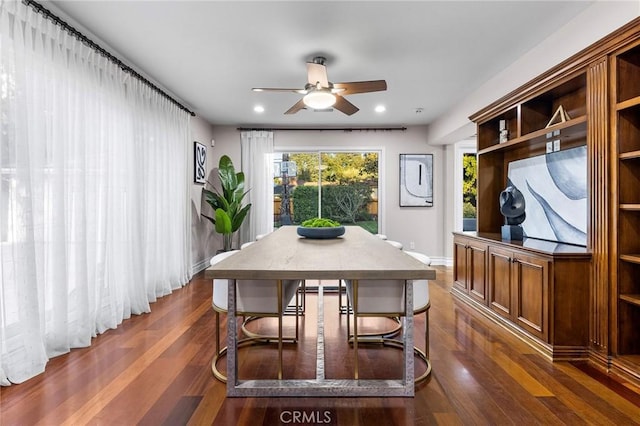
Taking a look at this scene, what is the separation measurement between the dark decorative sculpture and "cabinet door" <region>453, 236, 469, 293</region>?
561 millimetres

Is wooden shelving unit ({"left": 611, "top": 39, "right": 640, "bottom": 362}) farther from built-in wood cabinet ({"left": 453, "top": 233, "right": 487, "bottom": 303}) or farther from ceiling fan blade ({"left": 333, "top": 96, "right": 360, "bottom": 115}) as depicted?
ceiling fan blade ({"left": 333, "top": 96, "right": 360, "bottom": 115})

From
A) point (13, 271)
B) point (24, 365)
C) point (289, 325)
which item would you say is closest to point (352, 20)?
point (289, 325)

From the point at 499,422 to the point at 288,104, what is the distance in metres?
4.23

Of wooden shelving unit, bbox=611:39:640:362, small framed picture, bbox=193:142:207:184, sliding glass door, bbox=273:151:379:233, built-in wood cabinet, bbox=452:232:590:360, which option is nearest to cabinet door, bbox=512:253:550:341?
built-in wood cabinet, bbox=452:232:590:360

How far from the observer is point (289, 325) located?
3.15 meters

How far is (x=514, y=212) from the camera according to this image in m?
3.36

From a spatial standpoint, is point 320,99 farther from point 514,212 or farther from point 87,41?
point 514,212

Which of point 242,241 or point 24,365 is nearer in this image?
point 24,365

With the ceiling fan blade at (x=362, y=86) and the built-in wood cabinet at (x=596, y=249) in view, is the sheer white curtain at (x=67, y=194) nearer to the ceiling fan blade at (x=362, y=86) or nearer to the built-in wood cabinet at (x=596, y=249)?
the ceiling fan blade at (x=362, y=86)

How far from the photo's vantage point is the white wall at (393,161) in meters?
6.20

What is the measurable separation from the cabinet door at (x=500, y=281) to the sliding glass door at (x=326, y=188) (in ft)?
10.3

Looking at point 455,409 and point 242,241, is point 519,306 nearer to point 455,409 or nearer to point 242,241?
point 455,409
